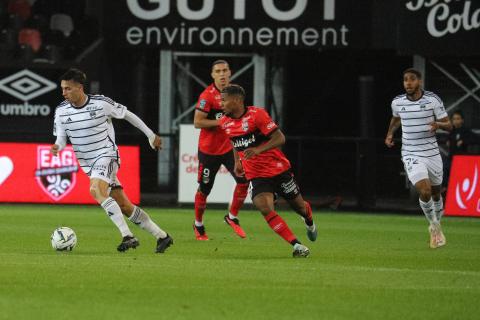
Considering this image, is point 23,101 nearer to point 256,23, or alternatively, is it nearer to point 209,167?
point 256,23

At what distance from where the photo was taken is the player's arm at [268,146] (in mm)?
13078

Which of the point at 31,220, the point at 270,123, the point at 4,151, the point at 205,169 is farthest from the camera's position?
the point at 4,151

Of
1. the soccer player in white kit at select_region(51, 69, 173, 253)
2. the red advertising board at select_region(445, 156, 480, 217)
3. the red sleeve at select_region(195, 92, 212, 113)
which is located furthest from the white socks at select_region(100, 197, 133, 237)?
the red advertising board at select_region(445, 156, 480, 217)

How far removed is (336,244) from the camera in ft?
51.5

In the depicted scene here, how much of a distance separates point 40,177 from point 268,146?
424 inches

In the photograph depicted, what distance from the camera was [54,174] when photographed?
23.2 metres

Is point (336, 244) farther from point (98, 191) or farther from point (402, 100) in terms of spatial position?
point (98, 191)

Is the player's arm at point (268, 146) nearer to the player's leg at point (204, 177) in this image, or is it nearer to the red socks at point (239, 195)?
the red socks at point (239, 195)

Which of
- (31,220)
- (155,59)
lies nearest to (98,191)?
(31,220)

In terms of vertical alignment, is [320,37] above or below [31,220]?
above

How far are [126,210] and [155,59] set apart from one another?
1495cm

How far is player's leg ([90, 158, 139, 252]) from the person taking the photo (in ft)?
44.1

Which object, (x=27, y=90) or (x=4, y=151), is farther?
(x=27, y=90)

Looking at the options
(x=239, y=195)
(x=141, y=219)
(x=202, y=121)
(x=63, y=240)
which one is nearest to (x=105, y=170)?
(x=141, y=219)
